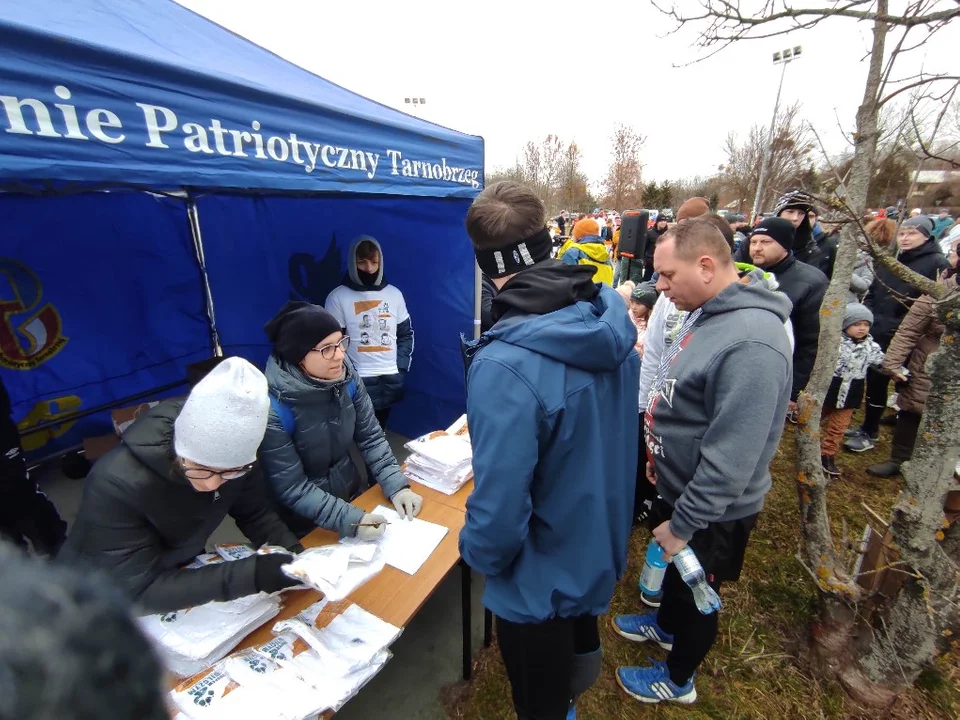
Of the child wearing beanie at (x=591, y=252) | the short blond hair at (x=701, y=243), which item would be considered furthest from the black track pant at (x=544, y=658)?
the child wearing beanie at (x=591, y=252)

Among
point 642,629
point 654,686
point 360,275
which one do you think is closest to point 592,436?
point 654,686

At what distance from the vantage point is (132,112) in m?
1.44

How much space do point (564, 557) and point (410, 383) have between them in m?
3.30

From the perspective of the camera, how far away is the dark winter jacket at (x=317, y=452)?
1.82 m

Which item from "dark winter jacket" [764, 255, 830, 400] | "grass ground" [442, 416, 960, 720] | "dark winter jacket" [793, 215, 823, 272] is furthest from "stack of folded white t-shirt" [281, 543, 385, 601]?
"dark winter jacket" [793, 215, 823, 272]

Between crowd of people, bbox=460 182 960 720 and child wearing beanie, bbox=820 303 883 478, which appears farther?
child wearing beanie, bbox=820 303 883 478

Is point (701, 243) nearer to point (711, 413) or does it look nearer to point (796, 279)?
point (711, 413)

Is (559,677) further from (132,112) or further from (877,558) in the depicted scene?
(132,112)

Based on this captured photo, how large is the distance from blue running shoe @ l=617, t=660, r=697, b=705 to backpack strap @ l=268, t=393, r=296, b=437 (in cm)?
185

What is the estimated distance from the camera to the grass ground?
1815 millimetres

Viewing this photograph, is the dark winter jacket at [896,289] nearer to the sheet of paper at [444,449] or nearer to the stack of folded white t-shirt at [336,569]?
the sheet of paper at [444,449]

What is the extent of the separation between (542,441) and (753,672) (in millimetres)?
1861

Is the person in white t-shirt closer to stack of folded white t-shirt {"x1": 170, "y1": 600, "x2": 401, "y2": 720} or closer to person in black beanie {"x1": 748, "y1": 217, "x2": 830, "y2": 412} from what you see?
stack of folded white t-shirt {"x1": 170, "y1": 600, "x2": 401, "y2": 720}

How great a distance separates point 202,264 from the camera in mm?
3680
